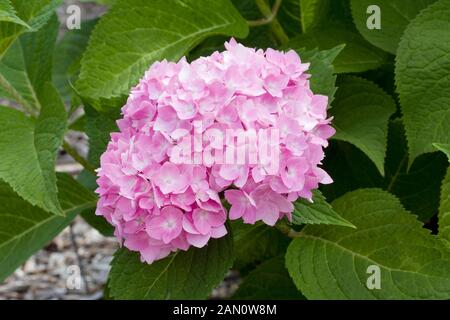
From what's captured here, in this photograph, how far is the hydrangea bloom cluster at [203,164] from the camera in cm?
127

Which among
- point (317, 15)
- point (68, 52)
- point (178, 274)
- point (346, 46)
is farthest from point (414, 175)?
point (68, 52)

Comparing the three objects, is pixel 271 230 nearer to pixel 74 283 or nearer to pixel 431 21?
pixel 74 283

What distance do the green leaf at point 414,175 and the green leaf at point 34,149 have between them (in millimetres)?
756

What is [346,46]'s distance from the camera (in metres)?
1.84

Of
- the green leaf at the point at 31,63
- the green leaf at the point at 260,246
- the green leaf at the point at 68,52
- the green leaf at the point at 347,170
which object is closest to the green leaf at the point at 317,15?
the green leaf at the point at 347,170

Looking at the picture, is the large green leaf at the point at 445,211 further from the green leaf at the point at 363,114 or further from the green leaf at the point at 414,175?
the green leaf at the point at 414,175

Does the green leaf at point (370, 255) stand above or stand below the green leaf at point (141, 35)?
below

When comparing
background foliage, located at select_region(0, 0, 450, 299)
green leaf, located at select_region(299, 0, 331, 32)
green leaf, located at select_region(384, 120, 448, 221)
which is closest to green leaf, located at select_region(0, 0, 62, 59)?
background foliage, located at select_region(0, 0, 450, 299)

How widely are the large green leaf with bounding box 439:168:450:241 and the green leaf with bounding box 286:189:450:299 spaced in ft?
0.06

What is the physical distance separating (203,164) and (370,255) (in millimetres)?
392

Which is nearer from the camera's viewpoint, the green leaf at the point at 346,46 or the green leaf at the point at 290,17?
the green leaf at the point at 346,46

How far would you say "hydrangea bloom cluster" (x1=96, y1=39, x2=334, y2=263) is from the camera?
1.27m

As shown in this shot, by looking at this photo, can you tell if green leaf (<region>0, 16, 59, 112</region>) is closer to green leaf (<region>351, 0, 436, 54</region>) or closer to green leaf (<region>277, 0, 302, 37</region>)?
green leaf (<region>277, 0, 302, 37</region>)

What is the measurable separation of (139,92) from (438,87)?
58 cm
